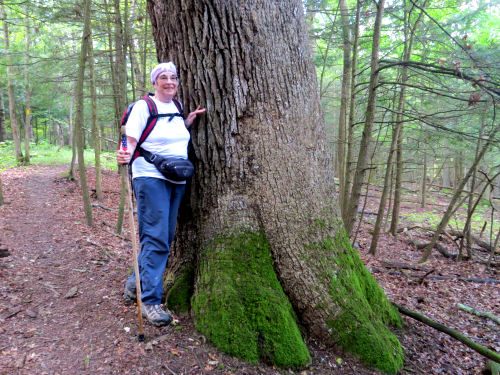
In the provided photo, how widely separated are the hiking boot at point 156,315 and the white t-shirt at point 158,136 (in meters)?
1.15

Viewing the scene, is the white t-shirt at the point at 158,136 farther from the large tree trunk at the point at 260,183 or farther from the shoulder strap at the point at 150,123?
the large tree trunk at the point at 260,183

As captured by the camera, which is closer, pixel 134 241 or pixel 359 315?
pixel 134 241

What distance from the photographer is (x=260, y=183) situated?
8.91 feet

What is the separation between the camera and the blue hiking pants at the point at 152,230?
104 inches

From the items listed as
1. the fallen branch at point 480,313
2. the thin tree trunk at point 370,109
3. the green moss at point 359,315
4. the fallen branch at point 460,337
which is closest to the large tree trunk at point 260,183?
the green moss at point 359,315

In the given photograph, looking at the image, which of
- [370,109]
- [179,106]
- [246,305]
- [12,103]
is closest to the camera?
[246,305]

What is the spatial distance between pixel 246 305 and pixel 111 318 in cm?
127

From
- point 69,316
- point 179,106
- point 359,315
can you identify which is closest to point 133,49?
point 179,106

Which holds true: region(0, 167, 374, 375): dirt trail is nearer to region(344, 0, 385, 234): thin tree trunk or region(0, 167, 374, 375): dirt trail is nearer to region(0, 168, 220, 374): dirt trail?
region(0, 168, 220, 374): dirt trail

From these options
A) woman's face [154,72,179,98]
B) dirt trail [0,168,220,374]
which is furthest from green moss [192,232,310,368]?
woman's face [154,72,179,98]

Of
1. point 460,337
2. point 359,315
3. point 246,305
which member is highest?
point 246,305

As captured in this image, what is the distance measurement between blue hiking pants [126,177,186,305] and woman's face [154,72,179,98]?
2.65 ft

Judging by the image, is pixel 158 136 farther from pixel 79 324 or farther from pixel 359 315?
pixel 359 315

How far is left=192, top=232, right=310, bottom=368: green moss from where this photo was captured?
7.85 ft
